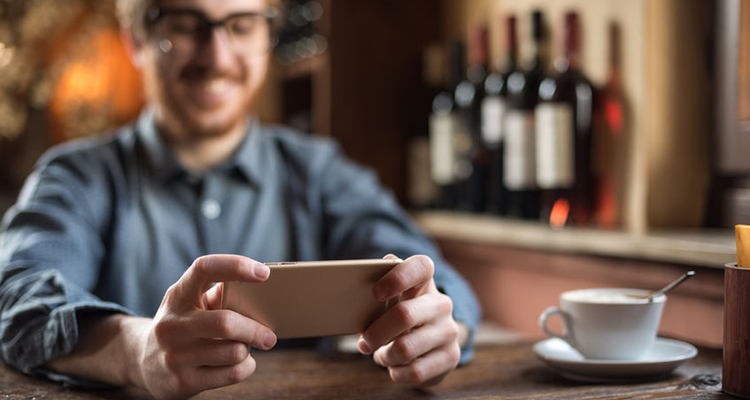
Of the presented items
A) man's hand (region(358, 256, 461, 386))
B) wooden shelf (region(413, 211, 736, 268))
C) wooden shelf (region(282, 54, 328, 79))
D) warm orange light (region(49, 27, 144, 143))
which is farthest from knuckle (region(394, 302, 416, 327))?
warm orange light (region(49, 27, 144, 143))

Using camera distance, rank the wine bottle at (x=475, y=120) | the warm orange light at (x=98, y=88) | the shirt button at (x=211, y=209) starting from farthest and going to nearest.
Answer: the warm orange light at (x=98, y=88), the wine bottle at (x=475, y=120), the shirt button at (x=211, y=209)

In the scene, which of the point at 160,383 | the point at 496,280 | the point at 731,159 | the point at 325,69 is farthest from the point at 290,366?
the point at 325,69

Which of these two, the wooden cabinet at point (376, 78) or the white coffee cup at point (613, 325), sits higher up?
the wooden cabinet at point (376, 78)

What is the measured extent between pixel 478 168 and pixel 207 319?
109 centimetres

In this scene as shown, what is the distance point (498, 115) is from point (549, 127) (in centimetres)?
23

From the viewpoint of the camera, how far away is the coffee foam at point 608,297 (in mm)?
799

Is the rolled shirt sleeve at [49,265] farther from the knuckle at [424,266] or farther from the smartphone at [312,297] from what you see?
the knuckle at [424,266]

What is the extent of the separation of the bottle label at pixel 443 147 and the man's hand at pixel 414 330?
3.16 ft

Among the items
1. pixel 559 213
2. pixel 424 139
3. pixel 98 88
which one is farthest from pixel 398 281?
pixel 98 88

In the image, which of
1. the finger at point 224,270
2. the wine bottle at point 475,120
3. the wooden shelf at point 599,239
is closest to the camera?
the finger at point 224,270

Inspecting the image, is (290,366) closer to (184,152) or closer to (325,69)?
(184,152)

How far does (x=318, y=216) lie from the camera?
137 cm

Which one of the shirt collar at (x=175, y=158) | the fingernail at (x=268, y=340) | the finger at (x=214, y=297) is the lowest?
the fingernail at (x=268, y=340)

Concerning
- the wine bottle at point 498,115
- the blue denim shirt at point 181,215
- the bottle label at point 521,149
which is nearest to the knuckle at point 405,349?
the blue denim shirt at point 181,215
